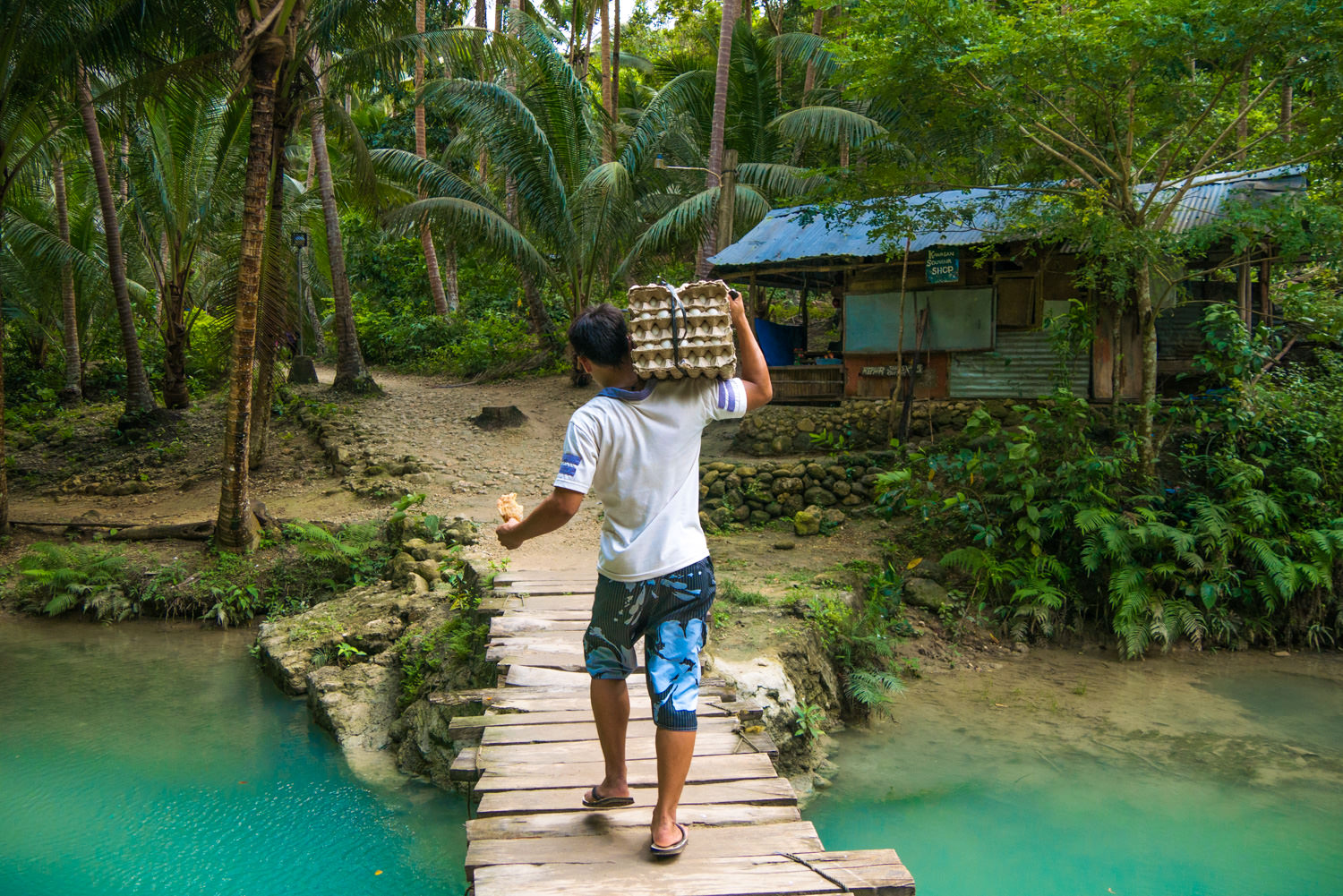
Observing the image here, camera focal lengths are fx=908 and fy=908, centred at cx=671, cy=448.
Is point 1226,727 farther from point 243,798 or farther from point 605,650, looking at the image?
point 243,798

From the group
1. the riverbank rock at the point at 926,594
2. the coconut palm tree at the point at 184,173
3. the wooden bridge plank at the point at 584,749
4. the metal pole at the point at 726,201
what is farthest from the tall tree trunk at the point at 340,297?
the wooden bridge plank at the point at 584,749

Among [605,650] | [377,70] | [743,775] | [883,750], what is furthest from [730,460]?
[605,650]

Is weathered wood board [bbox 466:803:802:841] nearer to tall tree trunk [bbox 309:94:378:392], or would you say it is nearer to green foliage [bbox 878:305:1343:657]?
green foliage [bbox 878:305:1343:657]

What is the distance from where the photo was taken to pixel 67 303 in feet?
47.8

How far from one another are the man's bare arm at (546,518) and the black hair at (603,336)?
43 cm

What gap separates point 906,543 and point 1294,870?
4.44 m

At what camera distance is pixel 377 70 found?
409 inches

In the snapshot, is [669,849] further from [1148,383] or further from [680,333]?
[1148,383]

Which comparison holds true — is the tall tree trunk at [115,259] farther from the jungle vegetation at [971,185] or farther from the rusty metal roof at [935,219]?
the rusty metal roof at [935,219]

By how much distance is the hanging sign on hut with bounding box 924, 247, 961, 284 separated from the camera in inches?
404

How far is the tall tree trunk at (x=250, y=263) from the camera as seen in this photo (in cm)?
836

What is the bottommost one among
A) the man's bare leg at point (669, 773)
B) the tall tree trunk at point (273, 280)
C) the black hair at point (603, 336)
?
the man's bare leg at point (669, 773)

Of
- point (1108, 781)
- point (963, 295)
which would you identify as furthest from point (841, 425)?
point (1108, 781)

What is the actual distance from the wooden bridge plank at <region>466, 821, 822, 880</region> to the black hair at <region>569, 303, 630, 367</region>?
4.87ft
